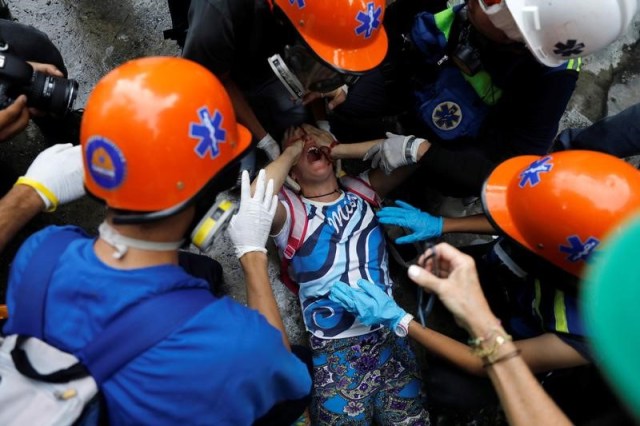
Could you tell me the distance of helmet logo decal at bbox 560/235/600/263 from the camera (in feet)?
5.99

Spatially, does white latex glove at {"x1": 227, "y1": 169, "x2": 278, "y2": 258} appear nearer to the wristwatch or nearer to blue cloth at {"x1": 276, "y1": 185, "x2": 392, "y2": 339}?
blue cloth at {"x1": 276, "y1": 185, "x2": 392, "y2": 339}

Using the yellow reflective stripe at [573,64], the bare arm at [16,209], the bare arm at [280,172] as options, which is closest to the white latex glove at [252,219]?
the bare arm at [280,172]

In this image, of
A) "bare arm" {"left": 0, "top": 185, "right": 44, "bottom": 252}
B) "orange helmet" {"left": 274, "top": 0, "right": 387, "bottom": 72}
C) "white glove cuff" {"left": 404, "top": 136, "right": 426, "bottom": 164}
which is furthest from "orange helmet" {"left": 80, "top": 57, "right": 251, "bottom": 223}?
"white glove cuff" {"left": 404, "top": 136, "right": 426, "bottom": 164}

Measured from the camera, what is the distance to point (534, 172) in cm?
203

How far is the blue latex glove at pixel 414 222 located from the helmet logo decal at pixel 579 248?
3.05 feet

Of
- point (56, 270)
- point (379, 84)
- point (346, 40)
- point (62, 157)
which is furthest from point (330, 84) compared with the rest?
point (56, 270)

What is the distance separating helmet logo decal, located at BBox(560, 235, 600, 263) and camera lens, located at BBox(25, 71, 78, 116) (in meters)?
2.27

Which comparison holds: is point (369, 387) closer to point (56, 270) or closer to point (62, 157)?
point (56, 270)

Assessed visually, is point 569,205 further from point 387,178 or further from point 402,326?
point 387,178

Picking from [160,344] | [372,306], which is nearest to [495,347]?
[372,306]

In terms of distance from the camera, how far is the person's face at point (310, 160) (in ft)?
9.41

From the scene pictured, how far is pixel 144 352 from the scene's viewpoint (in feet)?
4.74

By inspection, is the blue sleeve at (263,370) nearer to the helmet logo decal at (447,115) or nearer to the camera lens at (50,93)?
the camera lens at (50,93)

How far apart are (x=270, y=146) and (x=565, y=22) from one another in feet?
5.50
